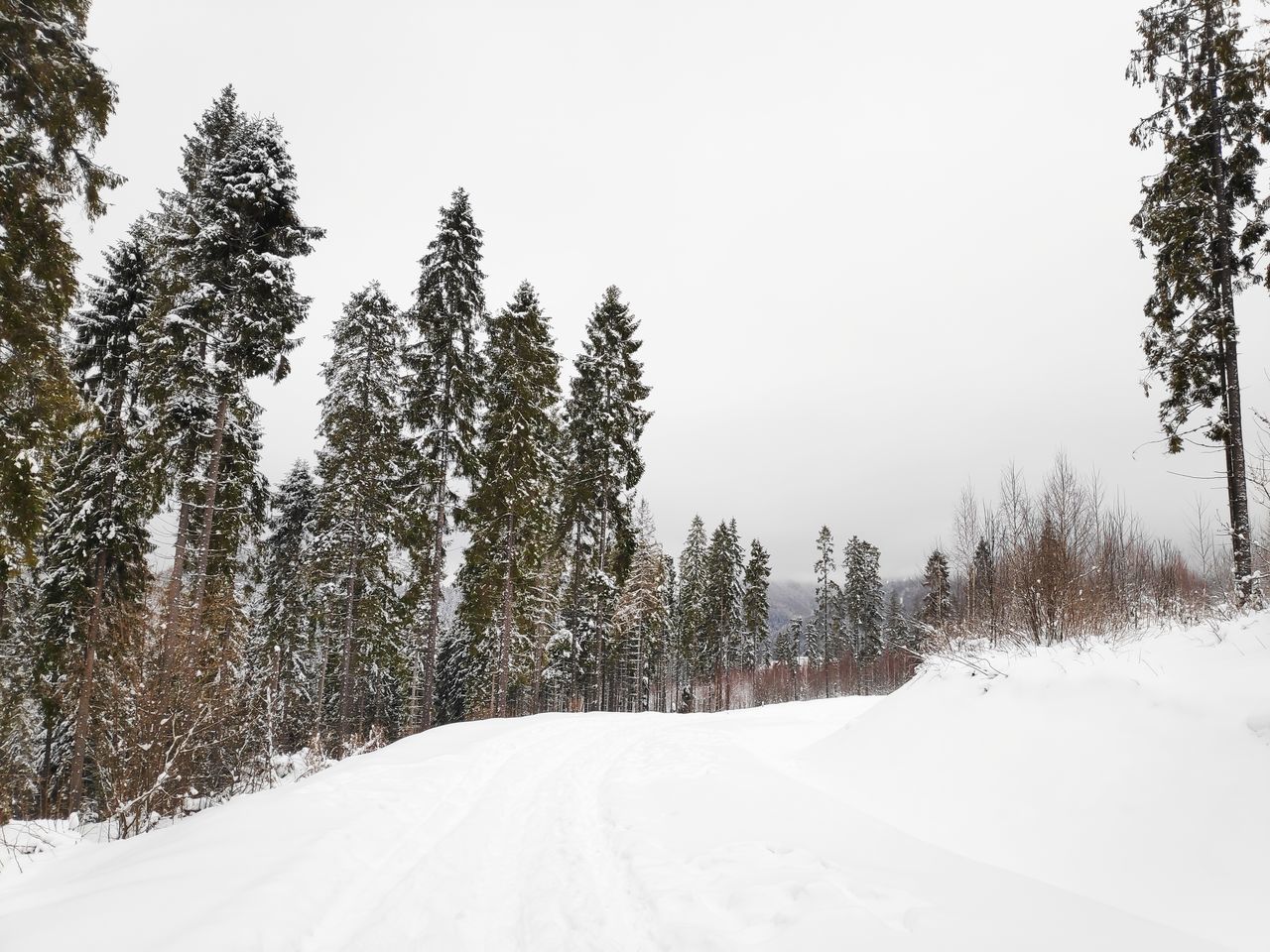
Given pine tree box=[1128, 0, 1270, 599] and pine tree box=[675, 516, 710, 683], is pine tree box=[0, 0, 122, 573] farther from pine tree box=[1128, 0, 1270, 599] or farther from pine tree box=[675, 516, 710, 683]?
pine tree box=[675, 516, 710, 683]

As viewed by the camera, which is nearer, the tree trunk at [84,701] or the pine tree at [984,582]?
the pine tree at [984,582]

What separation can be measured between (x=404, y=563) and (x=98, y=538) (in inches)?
325

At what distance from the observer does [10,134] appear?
8.45m

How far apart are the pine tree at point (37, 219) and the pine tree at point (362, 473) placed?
32.9 ft

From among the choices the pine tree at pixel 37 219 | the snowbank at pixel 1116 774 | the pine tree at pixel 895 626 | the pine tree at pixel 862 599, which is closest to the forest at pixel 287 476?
the pine tree at pixel 37 219

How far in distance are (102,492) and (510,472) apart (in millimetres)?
11438

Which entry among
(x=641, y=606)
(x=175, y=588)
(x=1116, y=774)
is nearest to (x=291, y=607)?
(x=175, y=588)

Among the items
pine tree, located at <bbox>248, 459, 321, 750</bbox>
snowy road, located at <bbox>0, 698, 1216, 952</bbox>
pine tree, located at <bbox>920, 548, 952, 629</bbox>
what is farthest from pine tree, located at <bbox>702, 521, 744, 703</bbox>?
snowy road, located at <bbox>0, 698, 1216, 952</bbox>

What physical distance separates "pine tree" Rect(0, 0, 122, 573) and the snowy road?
19.6 ft

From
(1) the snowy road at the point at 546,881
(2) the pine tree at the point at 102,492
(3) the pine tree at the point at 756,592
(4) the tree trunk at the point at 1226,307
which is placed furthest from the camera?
(3) the pine tree at the point at 756,592

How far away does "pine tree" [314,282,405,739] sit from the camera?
1972cm

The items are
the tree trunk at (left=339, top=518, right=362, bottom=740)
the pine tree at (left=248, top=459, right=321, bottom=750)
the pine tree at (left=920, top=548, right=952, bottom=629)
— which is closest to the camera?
the tree trunk at (left=339, top=518, right=362, bottom=740)

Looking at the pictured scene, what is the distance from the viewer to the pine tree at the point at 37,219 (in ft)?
27.7

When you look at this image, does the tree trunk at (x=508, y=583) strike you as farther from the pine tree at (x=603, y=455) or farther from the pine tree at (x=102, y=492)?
the pine tree at (x=102, y=492)
